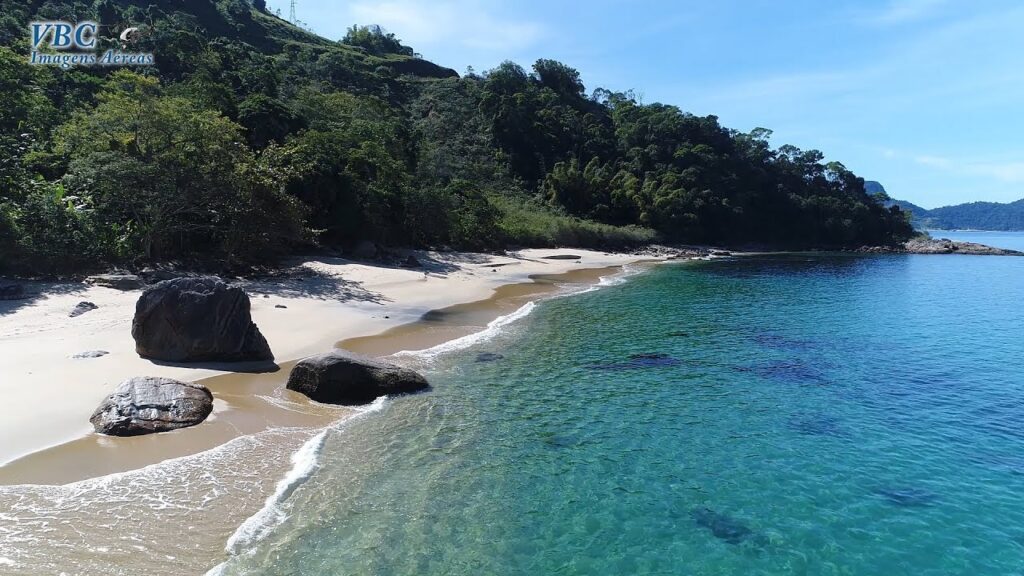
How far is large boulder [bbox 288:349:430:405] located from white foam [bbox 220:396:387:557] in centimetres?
169

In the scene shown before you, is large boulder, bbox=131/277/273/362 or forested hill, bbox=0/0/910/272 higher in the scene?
forested hill, bbox=0/0/910/272

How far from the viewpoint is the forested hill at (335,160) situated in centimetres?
2491

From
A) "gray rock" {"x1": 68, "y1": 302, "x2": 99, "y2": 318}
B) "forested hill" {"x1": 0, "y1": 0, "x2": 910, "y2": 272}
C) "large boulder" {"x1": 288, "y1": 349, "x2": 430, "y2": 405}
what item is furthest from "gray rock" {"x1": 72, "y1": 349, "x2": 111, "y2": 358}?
"forested hill" {"x1": 0, "y1": 0, "x2": 910, "y2": 272}

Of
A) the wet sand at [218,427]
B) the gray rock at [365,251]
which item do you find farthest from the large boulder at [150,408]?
the gray rock at [365,251]

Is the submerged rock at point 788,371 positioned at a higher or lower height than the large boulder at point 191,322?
lower

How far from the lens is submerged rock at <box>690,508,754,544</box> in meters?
8.20

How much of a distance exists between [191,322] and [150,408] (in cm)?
418

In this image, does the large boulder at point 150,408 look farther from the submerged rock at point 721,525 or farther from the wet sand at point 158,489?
the submerged rock at point 721,525

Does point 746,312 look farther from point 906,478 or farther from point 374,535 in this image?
point 374,535

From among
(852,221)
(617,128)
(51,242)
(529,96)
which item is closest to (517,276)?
(51,242)

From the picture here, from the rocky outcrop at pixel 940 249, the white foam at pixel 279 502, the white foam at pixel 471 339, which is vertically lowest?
the white foam at pixel 279 502

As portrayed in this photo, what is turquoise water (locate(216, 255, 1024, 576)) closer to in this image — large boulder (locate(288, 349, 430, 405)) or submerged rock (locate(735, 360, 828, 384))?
submerged rock (locate(735, 360, 828, 384))

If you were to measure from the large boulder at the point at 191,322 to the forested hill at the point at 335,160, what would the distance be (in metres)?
10.7

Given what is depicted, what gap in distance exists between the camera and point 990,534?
8.48 metres
